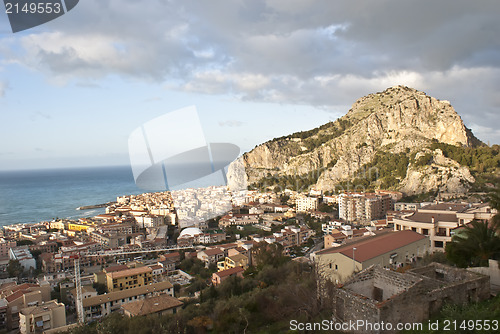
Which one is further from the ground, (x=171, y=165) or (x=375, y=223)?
(x=171, y=165)

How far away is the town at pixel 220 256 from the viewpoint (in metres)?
5.28

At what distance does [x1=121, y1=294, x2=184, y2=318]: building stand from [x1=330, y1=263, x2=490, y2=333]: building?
21.3 ft

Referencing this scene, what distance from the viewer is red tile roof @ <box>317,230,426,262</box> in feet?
28.6

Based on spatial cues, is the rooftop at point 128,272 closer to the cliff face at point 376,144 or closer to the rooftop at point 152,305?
the rooftop at point 152,305

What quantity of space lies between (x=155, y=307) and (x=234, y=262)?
530cm

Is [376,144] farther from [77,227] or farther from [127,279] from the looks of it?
[127,279]

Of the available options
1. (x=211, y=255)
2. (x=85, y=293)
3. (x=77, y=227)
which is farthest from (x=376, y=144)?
(x=85, y=293)

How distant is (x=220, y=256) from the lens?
1714 centimetres

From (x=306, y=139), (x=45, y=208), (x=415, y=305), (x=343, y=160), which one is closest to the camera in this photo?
(x=415, y=305)

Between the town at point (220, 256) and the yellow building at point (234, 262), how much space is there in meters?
0.06

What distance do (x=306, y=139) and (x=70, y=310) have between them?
140 ft

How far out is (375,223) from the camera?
20.3m

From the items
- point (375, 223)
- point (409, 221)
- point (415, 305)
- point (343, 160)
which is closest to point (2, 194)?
point (343, 160)

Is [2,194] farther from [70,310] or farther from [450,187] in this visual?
[450,187]
